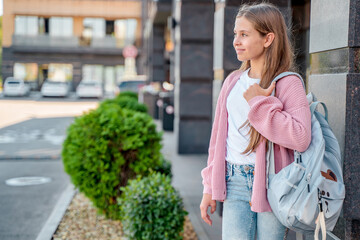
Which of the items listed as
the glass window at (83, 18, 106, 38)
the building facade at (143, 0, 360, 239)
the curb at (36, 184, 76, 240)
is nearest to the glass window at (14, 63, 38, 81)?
the glass window at (83, 18, 106, 38)

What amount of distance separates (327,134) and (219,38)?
3.92m

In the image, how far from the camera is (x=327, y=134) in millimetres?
2377

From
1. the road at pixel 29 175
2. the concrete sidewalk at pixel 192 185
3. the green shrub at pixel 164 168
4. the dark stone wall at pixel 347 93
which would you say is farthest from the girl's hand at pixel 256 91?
the road at pixel 29 175

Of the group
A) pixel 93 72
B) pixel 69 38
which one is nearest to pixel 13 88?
pixel 69 38

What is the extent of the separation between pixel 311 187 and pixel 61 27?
4866 cm

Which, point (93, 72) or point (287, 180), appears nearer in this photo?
point (287, 180)

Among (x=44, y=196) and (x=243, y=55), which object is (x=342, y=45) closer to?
(x=243, y=55)

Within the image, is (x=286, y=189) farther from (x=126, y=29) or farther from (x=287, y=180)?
(x=126, y=29)

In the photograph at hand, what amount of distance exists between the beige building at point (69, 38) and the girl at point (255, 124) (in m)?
46.1

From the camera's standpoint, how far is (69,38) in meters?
48.1

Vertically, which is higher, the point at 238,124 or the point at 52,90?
the point at 238,124

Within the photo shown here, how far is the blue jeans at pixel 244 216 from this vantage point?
244 cm

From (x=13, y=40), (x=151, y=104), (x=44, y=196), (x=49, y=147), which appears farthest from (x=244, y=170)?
(x=13, y=40)

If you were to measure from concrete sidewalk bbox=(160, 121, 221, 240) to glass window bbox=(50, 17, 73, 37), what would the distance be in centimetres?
3814
